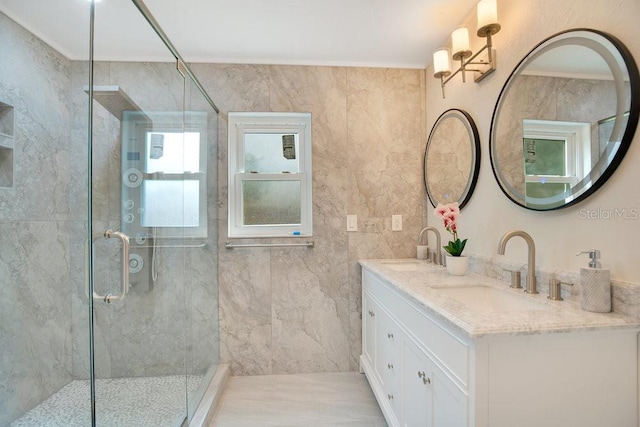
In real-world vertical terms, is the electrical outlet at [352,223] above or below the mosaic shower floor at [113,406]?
above

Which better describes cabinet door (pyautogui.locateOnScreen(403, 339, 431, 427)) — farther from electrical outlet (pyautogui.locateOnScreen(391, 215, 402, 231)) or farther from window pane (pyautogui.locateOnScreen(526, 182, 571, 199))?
electrical outlet (pyautogui.locateOnScreen(391, 215, 402, 231))

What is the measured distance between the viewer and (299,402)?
189 centimetres

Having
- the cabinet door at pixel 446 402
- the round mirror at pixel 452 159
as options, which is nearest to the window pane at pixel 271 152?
the round mirror at pixel 452 159

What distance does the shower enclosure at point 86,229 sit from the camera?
1.19 meters

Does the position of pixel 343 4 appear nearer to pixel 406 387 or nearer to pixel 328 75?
pixel 328 75

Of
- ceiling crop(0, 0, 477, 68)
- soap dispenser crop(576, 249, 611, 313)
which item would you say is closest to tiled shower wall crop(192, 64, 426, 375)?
ceiling crop(0, 0, 477, 68)

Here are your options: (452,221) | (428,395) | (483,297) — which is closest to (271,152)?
(452,221)

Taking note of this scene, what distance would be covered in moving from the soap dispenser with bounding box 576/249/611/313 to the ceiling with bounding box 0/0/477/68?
1.53 meters

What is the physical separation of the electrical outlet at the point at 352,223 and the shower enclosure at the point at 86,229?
125 cm

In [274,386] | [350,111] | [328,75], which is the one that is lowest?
[274,386]

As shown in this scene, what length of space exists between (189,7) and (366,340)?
7.93 feet

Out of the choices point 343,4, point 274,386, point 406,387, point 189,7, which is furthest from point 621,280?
point 189,7

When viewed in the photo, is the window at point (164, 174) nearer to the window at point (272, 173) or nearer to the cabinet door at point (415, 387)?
the window at point (272, 173)

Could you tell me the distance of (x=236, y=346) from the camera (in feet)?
7.21
